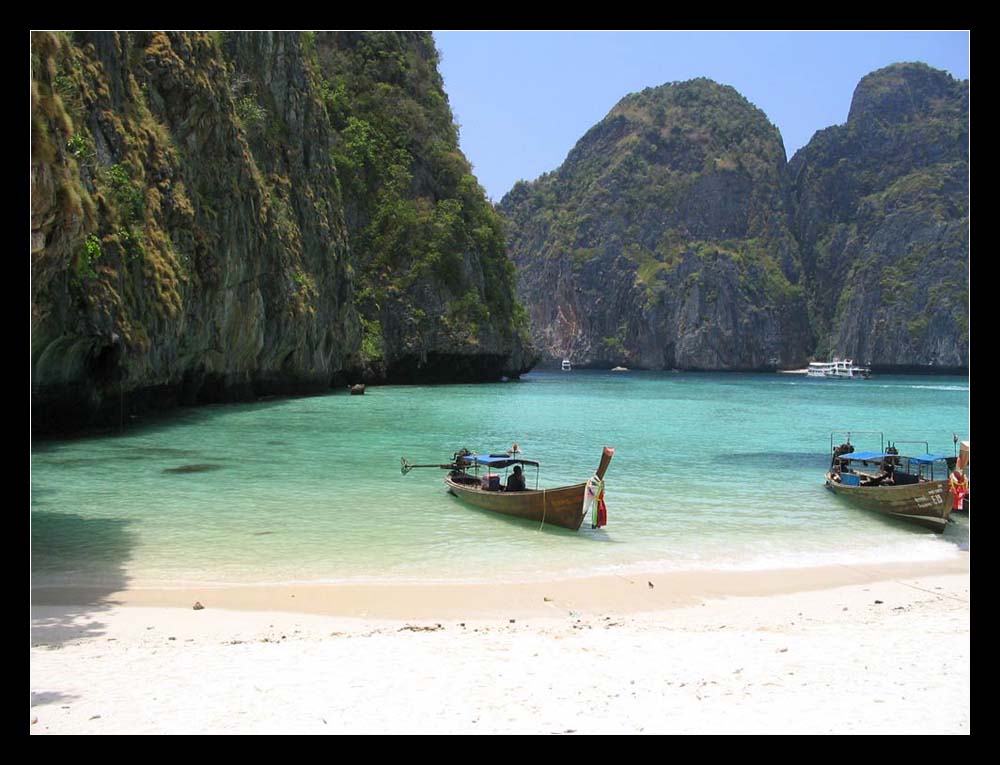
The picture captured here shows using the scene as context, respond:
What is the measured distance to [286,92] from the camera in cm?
5034

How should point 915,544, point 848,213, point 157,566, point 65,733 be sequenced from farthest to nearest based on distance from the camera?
1. point 848,213
2. point 915,544
3. point 157,566
4. point 65,733

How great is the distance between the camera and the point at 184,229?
104ft

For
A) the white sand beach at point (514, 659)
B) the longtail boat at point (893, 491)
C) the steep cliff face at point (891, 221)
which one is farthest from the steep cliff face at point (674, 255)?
the white sand beach at point (514, 659)

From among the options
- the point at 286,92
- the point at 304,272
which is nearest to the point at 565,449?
the point at 304,272

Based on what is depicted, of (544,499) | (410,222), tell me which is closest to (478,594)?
(544,499)

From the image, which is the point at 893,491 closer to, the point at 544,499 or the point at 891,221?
the point at 544,499

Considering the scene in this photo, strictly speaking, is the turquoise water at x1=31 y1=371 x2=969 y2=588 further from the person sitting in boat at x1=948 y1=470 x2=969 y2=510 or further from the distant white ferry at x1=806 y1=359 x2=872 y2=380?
the distant white ferry at x1=806 y1=359 x2=872 y2=380

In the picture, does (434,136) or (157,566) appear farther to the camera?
(434,136)

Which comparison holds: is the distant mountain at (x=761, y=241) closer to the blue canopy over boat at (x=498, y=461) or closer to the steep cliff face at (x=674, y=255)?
the steep cliff face at (x=674, y=255)

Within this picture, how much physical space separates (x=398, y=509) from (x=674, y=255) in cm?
16204

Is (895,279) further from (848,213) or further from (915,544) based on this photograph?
(915,544)

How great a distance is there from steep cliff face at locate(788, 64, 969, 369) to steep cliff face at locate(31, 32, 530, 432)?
107 meters

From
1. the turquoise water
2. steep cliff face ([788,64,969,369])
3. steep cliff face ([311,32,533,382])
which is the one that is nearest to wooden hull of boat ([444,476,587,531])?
the turquoise water
